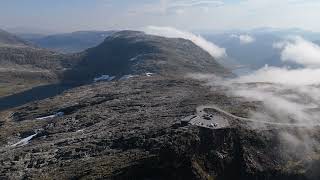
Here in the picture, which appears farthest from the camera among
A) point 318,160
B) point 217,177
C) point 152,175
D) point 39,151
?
point 39,151

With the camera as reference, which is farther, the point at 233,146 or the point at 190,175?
the point at 233,146

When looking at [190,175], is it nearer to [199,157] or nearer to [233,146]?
[199,157]

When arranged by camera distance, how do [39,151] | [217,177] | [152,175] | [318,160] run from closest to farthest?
[152,175]
[217,177]
[318,160]
[39,151]

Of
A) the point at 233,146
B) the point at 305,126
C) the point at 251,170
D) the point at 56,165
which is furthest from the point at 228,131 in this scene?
the point at 56,165

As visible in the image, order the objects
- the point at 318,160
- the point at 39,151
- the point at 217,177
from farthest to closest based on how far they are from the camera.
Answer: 1. the point at 39,151
2. the point at 318,160
3. the point at 217,177

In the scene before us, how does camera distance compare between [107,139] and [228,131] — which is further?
[107,139]

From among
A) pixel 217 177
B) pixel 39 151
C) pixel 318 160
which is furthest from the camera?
pixel 39 151

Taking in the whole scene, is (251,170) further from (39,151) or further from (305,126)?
(39,151)

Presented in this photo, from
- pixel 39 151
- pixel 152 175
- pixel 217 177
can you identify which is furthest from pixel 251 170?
pixel 39 151

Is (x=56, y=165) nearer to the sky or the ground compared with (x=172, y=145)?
nearer to the ground
